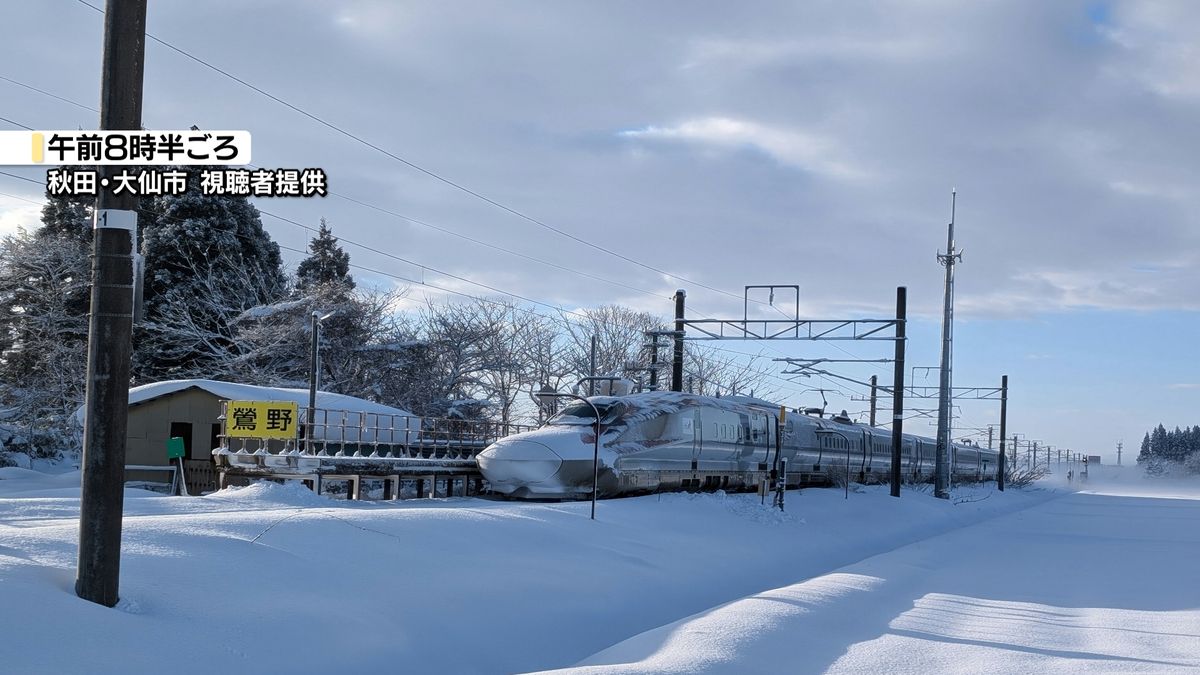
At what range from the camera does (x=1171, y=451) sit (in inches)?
6905

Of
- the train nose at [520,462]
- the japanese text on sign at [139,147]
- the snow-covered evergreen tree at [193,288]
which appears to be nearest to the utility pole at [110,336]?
the japanese text on sign at [139,147]

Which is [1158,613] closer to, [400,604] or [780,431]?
[400,604]

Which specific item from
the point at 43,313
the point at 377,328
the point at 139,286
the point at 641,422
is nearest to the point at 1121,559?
the point at 641,422

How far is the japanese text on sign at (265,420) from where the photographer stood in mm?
23266

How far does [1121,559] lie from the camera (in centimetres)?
2205

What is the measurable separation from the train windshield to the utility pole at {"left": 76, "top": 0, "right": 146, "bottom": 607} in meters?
15.9

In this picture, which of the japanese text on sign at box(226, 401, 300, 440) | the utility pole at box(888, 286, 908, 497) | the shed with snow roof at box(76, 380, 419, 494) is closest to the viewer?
the japanese text on sign at box(226, 401, 300, 440)

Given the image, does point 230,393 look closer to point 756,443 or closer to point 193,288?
point 756,443

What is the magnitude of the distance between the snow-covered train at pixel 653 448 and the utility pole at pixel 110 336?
47.3ft

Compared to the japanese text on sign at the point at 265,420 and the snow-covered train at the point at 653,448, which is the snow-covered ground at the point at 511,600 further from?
the japanese text on sign at the point at 265,420

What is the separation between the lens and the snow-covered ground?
866 centimetres

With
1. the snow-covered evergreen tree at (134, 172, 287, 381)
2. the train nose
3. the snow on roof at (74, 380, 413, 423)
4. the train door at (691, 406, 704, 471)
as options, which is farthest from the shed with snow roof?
the snow-covered evergreen tree at (134, 172, 287, 381)

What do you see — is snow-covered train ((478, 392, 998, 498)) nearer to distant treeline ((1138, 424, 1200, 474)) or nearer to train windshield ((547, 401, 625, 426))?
train windshield ((547, 401, 625, 426))

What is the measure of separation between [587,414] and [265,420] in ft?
23.3
